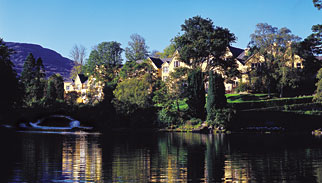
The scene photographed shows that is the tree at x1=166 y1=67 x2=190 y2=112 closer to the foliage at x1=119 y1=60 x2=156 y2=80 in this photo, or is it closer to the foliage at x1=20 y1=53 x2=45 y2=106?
the foliage at x1=119 y1=60 x2=156 y2=80

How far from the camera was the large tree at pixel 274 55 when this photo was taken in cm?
7306

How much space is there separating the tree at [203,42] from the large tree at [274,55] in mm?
5158

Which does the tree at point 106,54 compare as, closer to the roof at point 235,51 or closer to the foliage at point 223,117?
the roof at point 235,51

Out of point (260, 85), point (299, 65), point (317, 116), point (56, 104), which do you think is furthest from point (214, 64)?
point (56, 104)

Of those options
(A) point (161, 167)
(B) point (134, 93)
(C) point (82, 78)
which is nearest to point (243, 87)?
(B) point (134, 93)

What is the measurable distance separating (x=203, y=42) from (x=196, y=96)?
11.7m

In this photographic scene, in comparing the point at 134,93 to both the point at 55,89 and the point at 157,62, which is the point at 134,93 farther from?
the point at 157,62

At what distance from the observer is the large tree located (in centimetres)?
7306

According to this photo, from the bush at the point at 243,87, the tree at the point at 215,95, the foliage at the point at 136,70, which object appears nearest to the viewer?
the tree at the point at 215,95

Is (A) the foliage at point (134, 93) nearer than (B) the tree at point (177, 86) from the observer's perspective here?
No

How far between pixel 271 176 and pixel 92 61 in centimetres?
10513

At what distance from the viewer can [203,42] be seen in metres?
73.6

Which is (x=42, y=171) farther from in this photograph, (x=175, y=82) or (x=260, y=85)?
(x=260, y=85)

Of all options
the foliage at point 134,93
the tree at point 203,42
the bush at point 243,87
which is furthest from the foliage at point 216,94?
the bush at point 243,87
